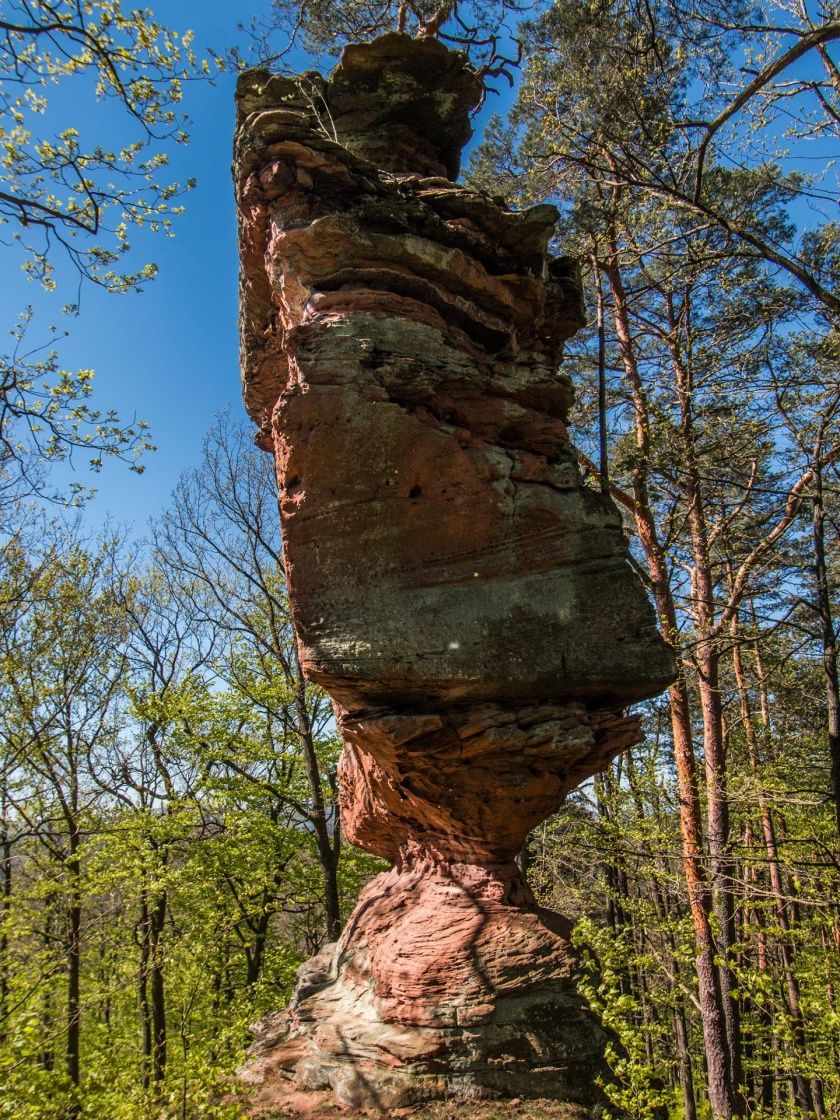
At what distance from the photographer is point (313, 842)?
50.4 feet

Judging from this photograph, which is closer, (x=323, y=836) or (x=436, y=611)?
(x=436, y=611)

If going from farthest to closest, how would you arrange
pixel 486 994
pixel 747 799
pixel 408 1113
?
pixel 747 799 → pixel 486 994 → pixel 408 1113

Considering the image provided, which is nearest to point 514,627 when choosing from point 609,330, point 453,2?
point 609,330

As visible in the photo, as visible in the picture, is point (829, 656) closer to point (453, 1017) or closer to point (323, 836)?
point (453, 1017)

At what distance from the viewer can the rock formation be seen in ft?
19.2

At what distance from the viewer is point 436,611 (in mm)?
6012

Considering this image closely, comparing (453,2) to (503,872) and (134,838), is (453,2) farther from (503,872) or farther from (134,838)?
(134,838)

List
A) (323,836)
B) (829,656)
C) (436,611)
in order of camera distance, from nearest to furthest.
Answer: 1. (436,611)
2. (829,656)
3. (323,836)

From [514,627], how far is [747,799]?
4218 millimetres

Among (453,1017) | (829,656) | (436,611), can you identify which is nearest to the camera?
(453,1017)

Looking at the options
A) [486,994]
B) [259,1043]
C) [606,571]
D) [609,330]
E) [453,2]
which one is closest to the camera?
[486,994]

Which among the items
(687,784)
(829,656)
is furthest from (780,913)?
(829,656)

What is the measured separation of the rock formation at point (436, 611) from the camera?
19.2 feet

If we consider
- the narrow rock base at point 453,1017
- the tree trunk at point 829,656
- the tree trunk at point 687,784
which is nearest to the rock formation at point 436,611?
the narrow rock base at point 453,1017
